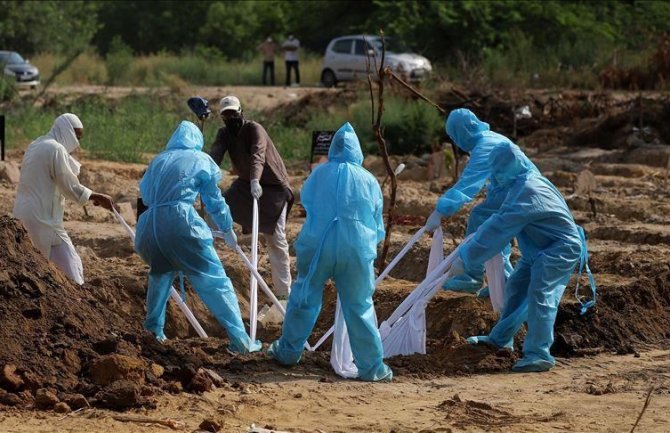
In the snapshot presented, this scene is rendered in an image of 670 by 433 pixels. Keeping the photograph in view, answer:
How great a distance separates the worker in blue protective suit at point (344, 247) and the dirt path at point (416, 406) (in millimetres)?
323

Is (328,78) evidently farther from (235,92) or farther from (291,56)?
(235,92)

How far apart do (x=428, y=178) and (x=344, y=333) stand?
1134cm

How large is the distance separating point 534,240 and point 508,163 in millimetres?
540

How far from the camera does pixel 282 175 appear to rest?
11.6m

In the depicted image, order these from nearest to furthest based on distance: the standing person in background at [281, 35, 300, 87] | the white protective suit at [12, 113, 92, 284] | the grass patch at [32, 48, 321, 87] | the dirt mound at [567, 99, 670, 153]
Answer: the white protective suit at [12, 113, 92, 284] < the dirt mound at [567, 99, 670, 153] < the standing person in background at [281, 35, 300, 87] < the grass patch at [32, 48, 321, 87]

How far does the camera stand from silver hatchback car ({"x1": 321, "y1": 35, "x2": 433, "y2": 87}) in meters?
31.4

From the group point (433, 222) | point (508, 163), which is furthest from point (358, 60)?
point (508, 163)

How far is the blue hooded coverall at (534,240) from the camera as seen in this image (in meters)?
9.37

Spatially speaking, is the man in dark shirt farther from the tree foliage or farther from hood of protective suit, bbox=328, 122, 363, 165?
the tree foliage

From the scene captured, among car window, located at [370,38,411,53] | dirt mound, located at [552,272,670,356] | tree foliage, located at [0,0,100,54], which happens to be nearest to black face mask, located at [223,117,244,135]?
dirt mound, located at [552,272,670,356]

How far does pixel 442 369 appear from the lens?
951 cm

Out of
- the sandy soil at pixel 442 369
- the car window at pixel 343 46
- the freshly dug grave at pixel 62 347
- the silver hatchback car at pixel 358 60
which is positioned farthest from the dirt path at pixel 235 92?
the freshly dug grave at pixel 62 347

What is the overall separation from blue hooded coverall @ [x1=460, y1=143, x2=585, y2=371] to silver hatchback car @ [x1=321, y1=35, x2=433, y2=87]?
69.0 feet

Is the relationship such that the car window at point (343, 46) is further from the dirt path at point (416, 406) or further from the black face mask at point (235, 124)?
the dirt path at point (416, 406)
